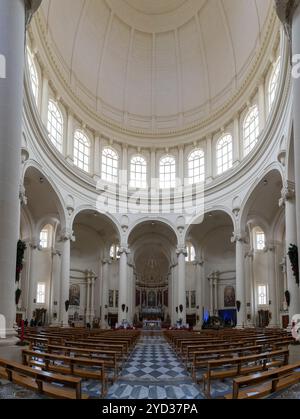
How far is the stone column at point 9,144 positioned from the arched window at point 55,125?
54.5ft

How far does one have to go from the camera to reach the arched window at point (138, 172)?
3556 cm

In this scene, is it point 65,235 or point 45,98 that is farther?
point 65,235

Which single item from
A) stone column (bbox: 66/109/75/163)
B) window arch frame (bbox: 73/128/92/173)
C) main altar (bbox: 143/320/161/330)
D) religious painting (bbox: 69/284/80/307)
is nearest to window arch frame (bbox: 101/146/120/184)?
window arch frame (bbox: 73/128/92/173)

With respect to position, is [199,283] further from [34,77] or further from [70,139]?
[34,77]

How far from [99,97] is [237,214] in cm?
1815

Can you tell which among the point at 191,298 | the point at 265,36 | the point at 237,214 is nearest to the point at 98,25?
the point at 265,36

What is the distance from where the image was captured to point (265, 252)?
30859mm

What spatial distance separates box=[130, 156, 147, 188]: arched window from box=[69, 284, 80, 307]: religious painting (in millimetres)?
12276

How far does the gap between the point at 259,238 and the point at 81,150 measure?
60.2 feet

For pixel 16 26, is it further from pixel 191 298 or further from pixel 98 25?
pixel 191 298

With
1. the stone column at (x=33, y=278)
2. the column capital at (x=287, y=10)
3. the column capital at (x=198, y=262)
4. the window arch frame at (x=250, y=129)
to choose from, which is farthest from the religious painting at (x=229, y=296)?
the column capital at (x=287, y=10)

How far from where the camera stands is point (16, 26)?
10.3 meters

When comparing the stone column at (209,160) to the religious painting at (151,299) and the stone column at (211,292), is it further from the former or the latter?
the religious painting at (151,299)

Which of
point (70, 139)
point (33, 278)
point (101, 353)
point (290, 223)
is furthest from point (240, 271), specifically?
point (101, 353)
